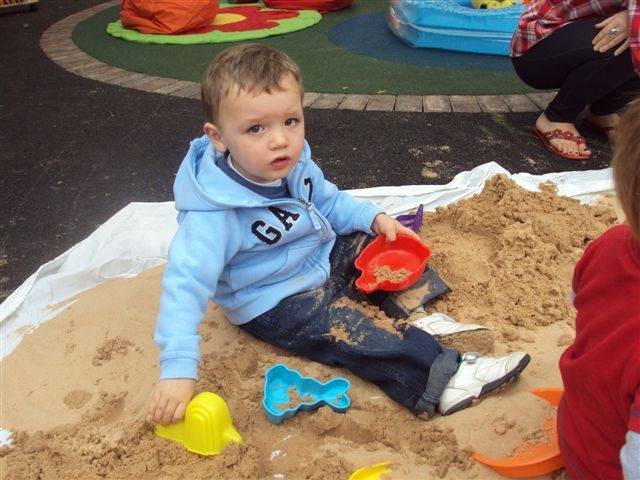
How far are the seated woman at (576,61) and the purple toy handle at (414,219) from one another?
3.14 ft

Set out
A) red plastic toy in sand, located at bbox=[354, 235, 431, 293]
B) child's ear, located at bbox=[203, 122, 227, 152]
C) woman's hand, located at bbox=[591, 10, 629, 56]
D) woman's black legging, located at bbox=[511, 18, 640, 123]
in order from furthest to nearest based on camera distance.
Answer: woman's black legging, located at bbox=[511, 18, 640, 123] → woman's hand, located at bbox=[591, 10, 629, 56] → red plastic toy in sand, located at bbox=[354, 235, 431, 293] → child's ear, located at bbox=[203, 122, 227, 152]

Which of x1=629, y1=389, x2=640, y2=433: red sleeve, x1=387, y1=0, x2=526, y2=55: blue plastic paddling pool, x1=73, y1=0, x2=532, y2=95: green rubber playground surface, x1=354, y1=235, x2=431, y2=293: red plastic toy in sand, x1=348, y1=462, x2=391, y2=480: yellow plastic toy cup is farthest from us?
x1=387, y1=0, x2=526, y2=55: blue plastic paddling pool

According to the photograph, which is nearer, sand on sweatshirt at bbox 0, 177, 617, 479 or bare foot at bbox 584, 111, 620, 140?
sand on sweatshirt at bbox 0, 177, 617, 479

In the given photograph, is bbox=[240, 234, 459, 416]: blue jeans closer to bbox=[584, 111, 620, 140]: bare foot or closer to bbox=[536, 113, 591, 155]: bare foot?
bbox=[536, 113, 591, 155]: bare foot

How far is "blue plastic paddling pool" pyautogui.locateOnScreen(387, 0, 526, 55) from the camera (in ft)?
13.5

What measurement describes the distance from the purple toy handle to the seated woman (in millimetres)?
958

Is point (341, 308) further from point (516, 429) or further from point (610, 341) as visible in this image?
point (610, 341)

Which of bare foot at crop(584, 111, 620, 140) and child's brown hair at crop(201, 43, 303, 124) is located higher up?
child's brown hair at crop(201, 43, 303, 124)

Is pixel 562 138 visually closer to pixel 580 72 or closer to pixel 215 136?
pixel 580 72

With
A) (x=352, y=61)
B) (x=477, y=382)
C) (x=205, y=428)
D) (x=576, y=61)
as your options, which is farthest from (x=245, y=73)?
(x=352, y=61)

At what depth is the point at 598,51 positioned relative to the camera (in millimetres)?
2686

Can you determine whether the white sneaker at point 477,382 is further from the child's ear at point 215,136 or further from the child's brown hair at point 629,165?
the child's ear at point 215,136

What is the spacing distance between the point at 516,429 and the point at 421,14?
141 inches

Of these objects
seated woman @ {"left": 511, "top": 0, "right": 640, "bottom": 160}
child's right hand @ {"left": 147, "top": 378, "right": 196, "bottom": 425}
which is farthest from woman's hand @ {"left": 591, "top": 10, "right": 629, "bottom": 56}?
child's right hand @ {"left": 147, "top": 378, "right": 196, "bottom": 425}
